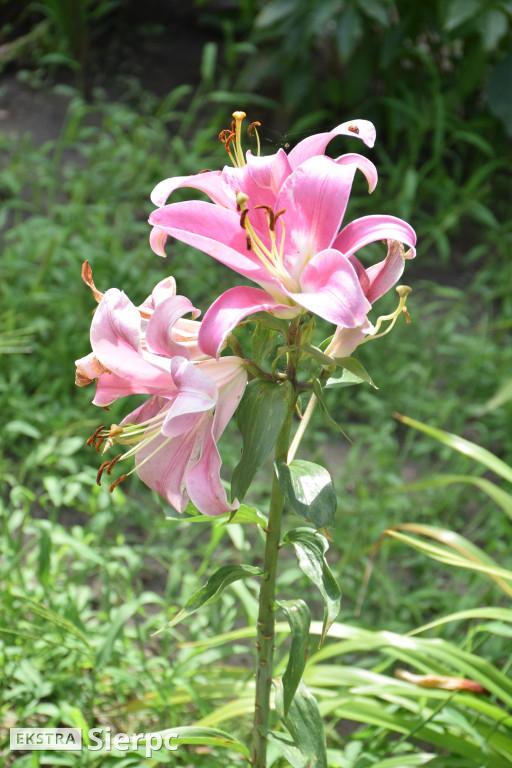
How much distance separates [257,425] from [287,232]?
159 millimetres

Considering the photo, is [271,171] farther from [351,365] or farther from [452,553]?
[452,553]

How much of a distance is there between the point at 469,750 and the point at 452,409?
1.12m

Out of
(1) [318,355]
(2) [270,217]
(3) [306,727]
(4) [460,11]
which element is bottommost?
(3) [306,727]

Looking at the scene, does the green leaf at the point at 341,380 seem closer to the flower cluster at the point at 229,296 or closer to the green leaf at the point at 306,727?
the flower cluster at the point at 229,296

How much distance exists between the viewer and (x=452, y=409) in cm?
212

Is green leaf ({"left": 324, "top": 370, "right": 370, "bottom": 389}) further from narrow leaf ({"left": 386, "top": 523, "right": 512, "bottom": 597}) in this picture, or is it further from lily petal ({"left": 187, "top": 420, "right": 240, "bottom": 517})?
narrow leaf ({"left": 386, "top": 523, "right": 512, "bottom": 597})

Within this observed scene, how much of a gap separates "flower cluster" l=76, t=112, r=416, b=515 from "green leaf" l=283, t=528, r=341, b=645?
12 centimetres

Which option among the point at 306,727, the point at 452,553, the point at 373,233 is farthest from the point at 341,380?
the point at 452,553

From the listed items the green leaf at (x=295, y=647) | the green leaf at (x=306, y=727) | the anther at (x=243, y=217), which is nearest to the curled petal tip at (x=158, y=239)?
the anther at (x=243, y=217)

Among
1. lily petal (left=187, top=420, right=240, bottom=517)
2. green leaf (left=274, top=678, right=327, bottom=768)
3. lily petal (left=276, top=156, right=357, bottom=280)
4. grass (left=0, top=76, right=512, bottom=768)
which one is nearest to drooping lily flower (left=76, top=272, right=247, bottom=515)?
lily petal (left=187, top=420, right=240, bottom=517)

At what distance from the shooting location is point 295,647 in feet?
2.43

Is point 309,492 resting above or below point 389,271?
below

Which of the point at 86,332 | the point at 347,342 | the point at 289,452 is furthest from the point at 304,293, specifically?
the point at 86,332

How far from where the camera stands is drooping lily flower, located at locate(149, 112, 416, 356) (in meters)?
0.63
